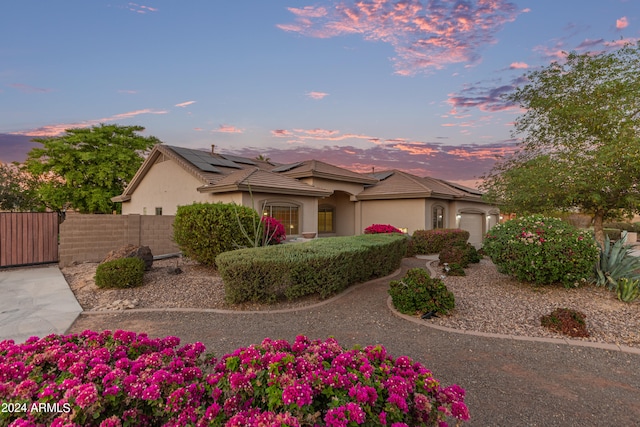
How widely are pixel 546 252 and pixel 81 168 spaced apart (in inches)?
1290

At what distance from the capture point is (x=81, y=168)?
1024 inches

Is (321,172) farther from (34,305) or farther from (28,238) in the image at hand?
(34,305)

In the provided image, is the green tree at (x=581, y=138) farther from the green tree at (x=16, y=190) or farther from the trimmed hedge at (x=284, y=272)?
the green tree at (x=16, y=190)

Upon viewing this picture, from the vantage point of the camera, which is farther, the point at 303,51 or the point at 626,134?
the point at 303,51

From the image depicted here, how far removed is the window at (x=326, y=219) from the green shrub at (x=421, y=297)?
13.5 meters

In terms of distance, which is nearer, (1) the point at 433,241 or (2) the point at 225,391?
(2) the point at 225,391

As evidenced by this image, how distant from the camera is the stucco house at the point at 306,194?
43.3 ft

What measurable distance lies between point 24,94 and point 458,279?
18.2 m

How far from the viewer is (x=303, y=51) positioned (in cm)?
1102

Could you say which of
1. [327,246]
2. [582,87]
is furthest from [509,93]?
[327,246]

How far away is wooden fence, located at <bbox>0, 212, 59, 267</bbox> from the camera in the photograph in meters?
9.68

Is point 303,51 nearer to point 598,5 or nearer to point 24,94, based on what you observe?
point 598,5

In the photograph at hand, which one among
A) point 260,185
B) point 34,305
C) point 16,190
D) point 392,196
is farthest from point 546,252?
point 16,190

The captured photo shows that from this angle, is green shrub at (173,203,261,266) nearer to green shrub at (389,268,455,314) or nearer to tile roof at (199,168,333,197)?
tile roof at (199,168,333,197)
